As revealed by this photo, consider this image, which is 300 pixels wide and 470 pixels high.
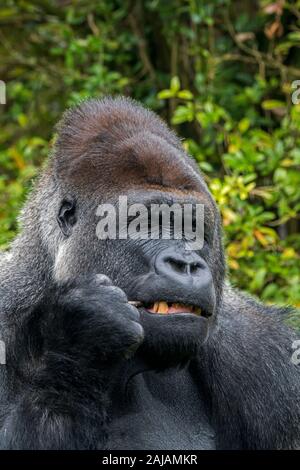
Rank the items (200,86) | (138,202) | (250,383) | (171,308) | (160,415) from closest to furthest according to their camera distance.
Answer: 1. (171,308)
2. (138,202)
3. (160,415)
4. (250,383)
5. (200,86)

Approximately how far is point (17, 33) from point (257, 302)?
4.90m

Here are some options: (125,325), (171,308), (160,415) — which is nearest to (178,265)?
(171,308)

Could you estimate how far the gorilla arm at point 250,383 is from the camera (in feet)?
14.6

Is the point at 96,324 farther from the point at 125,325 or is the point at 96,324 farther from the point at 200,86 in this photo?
the point at 200,86

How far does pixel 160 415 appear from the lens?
423cm

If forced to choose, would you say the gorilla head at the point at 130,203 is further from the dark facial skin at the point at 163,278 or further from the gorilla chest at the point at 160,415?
the gorilla chest at the point at 160,415

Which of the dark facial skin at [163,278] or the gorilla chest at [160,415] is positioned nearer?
the dark facial skin at [163,278]

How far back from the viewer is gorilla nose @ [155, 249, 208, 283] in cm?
365

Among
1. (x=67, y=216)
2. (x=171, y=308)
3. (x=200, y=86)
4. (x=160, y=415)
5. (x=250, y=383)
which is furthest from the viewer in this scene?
(x=200, y=86)

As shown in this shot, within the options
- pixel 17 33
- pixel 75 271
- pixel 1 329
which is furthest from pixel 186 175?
pixel 17 33

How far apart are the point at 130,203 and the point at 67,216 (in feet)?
1.08

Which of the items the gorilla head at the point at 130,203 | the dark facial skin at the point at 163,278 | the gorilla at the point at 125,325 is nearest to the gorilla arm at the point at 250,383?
the gorilla at the point at 125,325

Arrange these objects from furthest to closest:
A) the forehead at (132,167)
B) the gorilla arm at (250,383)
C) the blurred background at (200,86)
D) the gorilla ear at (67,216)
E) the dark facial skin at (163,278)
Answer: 1. the blurred background at (200,86)
2. the gorilla arm at (250,383)
3. the gorilla ear at (67,216)
4. the forehead at (132,167)
5. the dark facial skin at (163,278)

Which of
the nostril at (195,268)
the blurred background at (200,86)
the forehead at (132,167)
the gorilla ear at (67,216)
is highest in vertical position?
the blurred background at (200,86)
